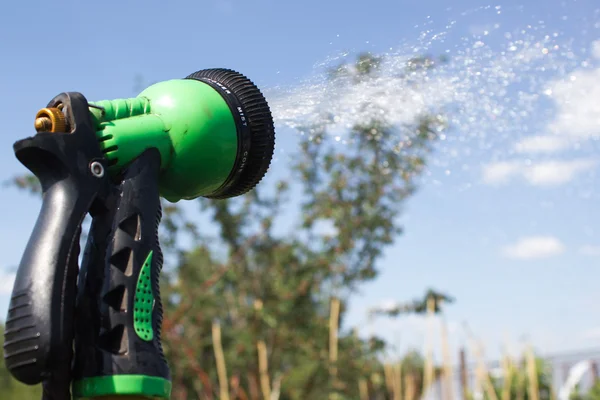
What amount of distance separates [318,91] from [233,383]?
5616 mm

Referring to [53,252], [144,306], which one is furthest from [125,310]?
[53,252]

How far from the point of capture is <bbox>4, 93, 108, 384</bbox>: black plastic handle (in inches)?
43.6

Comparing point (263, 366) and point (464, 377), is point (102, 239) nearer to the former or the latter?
point (263, 366)

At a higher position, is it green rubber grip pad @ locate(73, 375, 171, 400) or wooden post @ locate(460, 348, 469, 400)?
wooden post @ locate(460, 348, 469, 400)

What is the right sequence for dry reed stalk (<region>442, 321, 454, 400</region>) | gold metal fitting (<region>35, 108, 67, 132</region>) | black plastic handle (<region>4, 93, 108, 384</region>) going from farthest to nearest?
dry reed stalk (<region>442, 321, 454, 400</region>) → gold metal fitting (<region>35, 108, 67, 132</region>) → black plastic handle (<region>4, 93, 108, 384</region>)

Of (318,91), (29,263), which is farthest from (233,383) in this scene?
(29,263)

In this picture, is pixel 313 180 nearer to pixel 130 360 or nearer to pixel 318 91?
pixel 318 91

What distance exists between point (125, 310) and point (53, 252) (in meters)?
0.15

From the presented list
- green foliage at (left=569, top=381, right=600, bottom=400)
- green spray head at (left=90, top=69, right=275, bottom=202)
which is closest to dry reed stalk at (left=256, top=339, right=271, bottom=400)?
green foliage at (left=569, top=381, right=600, bottom=400)

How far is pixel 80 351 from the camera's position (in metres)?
1.17

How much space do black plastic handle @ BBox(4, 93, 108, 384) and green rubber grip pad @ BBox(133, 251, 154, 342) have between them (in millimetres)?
101

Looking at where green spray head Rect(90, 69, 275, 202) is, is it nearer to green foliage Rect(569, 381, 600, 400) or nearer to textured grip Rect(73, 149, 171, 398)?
textured grip Rect(73, 149, 171, 398)

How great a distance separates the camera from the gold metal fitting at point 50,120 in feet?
4.02

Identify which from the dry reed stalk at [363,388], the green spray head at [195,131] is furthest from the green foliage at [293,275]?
the green spray head at [195,131]
